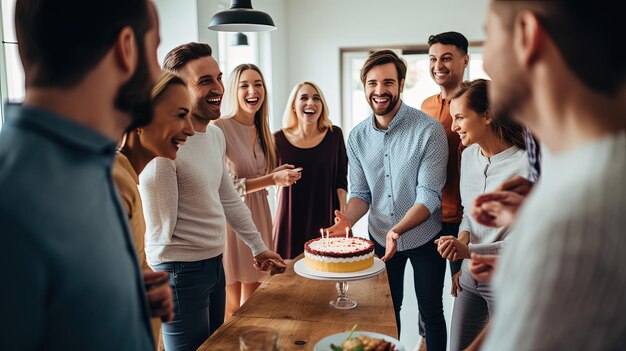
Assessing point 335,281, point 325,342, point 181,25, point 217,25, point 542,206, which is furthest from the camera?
point 181,25

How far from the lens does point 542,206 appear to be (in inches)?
25.9

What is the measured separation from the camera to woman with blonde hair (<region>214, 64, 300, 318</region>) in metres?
3.18

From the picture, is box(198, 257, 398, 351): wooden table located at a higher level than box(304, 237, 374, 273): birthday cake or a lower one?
lower

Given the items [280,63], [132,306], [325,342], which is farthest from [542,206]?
[280,63]

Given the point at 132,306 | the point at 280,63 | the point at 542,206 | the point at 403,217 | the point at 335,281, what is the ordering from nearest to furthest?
the point at 542,206
the point at 132,306
the point at 335,281
the point at 403,217
the point at 280,63

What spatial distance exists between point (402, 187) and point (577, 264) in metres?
2.23

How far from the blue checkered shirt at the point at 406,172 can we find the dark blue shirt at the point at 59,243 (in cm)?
202

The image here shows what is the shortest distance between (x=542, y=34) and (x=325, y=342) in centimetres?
100

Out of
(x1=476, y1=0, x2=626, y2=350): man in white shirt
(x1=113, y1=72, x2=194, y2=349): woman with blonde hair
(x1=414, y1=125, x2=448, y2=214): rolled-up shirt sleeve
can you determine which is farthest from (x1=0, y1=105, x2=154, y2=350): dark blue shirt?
(x1=414, y1=125, x2=448, y2=214): rolled-up shirt sleeve

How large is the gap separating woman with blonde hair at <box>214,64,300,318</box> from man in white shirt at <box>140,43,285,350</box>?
84 centimetres

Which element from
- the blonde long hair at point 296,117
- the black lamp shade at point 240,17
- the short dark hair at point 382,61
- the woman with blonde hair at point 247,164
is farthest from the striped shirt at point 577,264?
the blonde long hair at point 296,117

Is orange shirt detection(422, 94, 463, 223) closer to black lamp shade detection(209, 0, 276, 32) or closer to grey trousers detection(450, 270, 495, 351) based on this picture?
grey trousers detection(450, 270, 495, 351)

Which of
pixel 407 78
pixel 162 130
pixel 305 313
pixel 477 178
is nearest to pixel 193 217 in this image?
pixel 162 130

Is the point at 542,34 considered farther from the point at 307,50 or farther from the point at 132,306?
the point at 307,50
